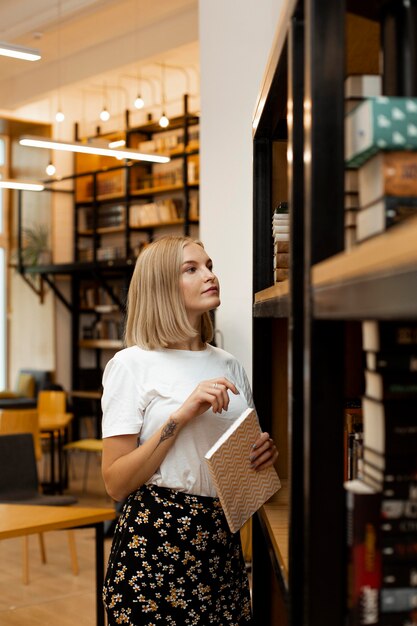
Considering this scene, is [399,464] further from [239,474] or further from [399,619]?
[239,474]

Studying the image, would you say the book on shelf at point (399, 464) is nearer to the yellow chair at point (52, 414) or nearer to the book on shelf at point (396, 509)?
the book on shelf at point (396, 509)

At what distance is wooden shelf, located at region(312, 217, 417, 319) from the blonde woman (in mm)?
1147

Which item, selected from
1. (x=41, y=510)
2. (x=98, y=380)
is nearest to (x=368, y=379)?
(x=41, y=510)

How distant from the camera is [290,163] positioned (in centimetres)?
125

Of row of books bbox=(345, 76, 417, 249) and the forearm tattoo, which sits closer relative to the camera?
row of books bbox=(345, 76, 417, 249)

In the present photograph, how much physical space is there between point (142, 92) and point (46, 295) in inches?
124

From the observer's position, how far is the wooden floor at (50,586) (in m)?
4.65

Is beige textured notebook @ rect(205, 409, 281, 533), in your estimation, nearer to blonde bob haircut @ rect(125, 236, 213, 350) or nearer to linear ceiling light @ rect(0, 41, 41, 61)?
blonde bob haircut @ rect(125, 236, 213, 350)

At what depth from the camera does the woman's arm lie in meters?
2.01

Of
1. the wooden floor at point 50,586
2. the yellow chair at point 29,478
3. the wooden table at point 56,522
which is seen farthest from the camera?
the yellow chair at point 29,478

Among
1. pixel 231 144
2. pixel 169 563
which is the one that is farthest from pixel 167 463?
pixel 231 144

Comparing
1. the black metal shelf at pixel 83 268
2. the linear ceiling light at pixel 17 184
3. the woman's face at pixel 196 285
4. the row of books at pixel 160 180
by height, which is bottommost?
the woman's face at pixel 196 285

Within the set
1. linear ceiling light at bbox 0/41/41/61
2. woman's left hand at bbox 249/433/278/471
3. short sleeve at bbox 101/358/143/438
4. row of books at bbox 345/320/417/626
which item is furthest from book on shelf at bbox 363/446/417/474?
linear ceiling light at bbox 0/41/41/61

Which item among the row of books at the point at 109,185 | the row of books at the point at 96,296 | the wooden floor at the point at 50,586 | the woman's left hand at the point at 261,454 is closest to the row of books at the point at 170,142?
the row of books at the point at 109,185
